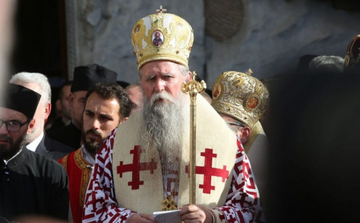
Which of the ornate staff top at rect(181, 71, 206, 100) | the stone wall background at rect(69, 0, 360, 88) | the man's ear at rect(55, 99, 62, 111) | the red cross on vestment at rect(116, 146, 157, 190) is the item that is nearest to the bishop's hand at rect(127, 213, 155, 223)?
the red cross on vestment at rect(116, 146, 157, 190)

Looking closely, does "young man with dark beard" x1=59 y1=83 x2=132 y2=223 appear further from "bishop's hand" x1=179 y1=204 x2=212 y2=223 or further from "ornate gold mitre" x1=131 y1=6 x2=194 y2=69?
"bishop's hand" x1=179 y1=204 x2=212 y2=223

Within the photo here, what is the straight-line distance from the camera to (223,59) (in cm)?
991

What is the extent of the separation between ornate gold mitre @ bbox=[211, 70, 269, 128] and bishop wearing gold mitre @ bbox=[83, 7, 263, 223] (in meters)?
0.46

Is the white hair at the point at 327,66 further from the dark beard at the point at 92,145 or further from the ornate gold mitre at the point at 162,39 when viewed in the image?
the dark beard at the point at 92,145

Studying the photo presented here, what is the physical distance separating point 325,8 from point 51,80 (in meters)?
3.15

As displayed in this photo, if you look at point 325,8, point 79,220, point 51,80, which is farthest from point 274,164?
point 51,80

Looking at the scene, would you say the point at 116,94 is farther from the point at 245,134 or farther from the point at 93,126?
the point at 245,134

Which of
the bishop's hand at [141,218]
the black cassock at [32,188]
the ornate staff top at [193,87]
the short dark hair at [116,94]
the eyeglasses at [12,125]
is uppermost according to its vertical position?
the short dark hair at [116,94]

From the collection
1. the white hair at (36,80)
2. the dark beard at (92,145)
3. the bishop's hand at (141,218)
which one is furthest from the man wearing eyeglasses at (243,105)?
the white hair at (36,80)

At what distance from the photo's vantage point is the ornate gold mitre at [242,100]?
6.31m

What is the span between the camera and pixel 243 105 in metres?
6.35

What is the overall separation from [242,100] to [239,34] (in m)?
3.58

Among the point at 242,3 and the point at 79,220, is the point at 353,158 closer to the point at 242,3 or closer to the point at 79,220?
the point at 79,220

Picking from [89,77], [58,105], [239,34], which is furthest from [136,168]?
[239,34]
